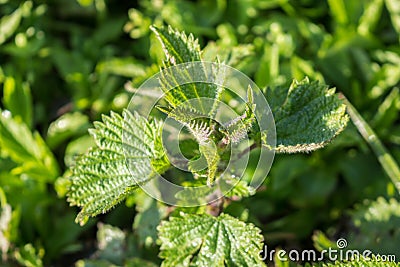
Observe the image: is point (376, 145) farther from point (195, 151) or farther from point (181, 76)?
point (181, 76)

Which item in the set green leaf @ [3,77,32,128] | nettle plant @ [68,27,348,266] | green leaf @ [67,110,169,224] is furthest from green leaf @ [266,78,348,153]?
green leaf @ [3,77,32,128]

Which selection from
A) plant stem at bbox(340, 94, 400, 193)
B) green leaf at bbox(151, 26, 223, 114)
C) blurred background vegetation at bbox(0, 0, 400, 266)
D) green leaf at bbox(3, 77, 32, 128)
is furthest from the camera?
green leaf at bbox(3, 77, 32, 128)

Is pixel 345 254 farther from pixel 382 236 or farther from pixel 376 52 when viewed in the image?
pixel 376 52

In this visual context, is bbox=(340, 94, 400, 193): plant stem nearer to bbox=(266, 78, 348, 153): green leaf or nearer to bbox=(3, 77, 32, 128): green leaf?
bbox=(266, 78, 348, 153): green leaf

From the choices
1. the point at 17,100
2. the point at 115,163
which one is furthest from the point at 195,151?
the point at 17,100

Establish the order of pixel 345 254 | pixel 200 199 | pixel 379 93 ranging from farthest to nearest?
pixel 379 93
pixel 345 254
pixel 200 199

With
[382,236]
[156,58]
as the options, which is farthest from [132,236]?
[382,236]
